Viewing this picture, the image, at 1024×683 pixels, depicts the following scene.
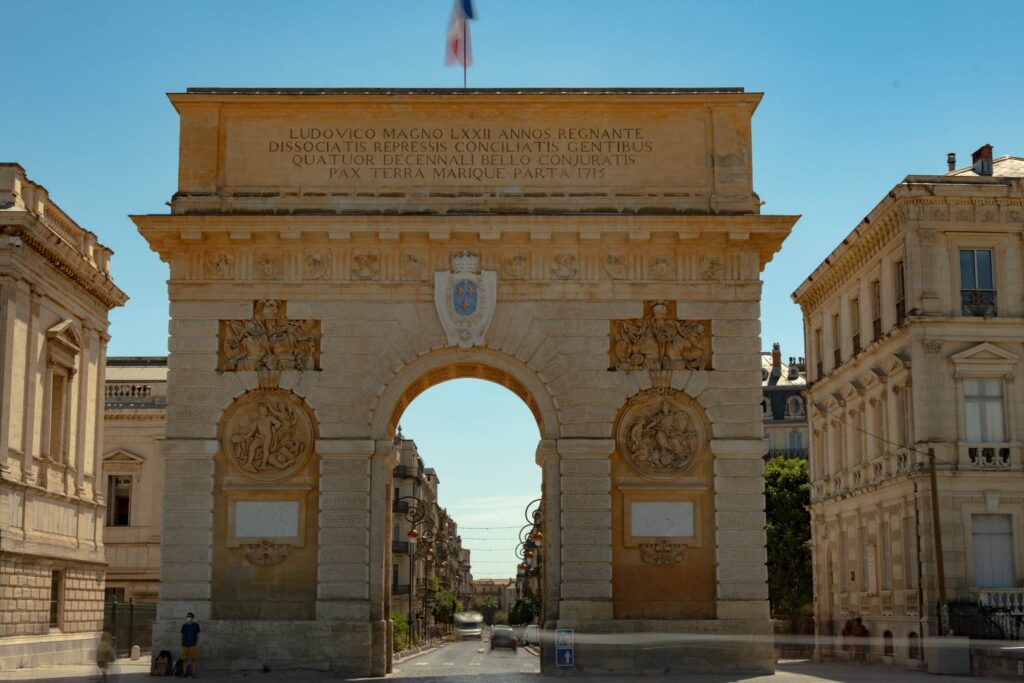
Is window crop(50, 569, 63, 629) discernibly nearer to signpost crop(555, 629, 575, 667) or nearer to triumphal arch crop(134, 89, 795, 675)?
triumphal arch crop(134, 89, 795, 675)

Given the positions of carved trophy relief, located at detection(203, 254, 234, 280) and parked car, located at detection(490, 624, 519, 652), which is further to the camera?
parked car, located at detection(490, 624, 519, 652)

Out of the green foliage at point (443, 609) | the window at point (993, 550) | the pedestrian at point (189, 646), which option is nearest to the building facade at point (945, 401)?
the window at point (993, 550)

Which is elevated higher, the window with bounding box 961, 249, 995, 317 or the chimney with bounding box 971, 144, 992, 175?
the chimney with bounding box 971, 144, 992, 175

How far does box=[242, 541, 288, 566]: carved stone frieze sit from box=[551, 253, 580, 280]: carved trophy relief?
793cm

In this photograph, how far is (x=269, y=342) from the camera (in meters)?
27.7

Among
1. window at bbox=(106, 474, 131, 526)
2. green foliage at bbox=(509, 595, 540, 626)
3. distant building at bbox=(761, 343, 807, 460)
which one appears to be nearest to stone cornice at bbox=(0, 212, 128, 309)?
window at bbox=(106, 474, 131, 526)

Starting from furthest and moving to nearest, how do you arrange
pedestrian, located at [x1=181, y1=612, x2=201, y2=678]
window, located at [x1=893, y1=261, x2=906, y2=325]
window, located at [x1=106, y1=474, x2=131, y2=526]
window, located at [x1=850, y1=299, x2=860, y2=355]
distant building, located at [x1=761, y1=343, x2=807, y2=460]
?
distant building, located at [x1=761, y1=343, x2=807, y2=460] < window, located at [x1=106, y1=474, x2=131, y2=526] < window, located at [x1=850, y1=299, x2=860, y2=355] < window, located at [x1=893, y1=261, x2=906, y2=325] < pedestrian, located at [x1=181, y1=612, x2=201, y2=678]

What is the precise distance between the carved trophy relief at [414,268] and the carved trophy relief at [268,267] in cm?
254

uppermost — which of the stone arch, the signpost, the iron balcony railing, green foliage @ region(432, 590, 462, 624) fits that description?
the iron balcony railing

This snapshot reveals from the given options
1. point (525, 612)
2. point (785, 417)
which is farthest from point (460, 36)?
point (785, 417)

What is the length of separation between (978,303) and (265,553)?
20.3 metres

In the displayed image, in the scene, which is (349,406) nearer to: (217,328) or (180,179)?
(217,328)

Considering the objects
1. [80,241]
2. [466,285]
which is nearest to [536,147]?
[466,285]

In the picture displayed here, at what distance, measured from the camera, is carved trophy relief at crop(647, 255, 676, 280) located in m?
27.8
